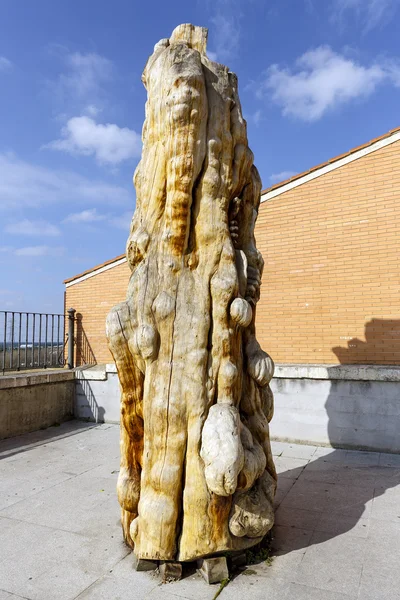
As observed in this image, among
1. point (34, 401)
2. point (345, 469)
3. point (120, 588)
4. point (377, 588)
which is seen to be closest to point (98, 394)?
point (34, 401)

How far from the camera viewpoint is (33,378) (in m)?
8.01

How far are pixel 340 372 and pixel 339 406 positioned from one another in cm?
60

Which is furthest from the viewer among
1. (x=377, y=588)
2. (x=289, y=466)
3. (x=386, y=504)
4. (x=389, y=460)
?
(x=389, y=460)

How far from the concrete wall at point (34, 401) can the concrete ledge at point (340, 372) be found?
15.1 ft

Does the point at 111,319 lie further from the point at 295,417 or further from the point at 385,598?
the point at 295,417

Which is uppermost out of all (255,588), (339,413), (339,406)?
(339,406)

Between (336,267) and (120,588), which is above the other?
(336,267)

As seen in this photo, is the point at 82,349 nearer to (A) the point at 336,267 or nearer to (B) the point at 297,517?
(A) the point at 336,267

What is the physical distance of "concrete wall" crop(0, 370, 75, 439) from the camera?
7527 mm

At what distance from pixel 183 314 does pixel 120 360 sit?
687mm

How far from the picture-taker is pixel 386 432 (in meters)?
6.68

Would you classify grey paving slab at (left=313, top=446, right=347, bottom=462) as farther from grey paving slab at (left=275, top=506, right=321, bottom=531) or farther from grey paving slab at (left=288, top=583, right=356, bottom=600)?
Result: grey paving slab at (left=288, top=583, right=356, bottom=600)

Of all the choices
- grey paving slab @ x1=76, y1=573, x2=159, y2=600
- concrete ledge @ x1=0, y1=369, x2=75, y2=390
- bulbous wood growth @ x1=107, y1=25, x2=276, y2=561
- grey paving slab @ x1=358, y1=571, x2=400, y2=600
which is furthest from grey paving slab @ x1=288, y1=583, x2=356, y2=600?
concrete ledge @ x1=0, y1=369, x2=75, y2=390

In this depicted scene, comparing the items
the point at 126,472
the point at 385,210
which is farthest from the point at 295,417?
the point at 126,472
